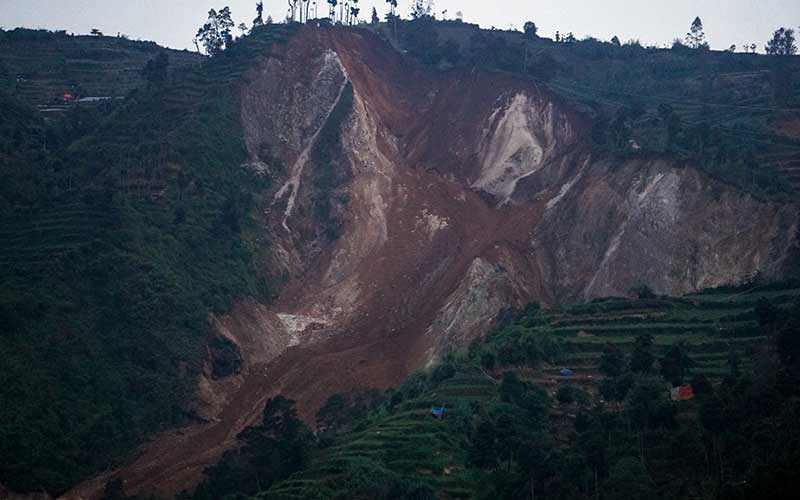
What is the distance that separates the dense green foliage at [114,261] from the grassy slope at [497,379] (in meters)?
9.76

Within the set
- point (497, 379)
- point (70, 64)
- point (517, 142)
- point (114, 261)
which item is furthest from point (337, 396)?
point (70, 64)

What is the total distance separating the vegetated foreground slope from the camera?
5047 cm

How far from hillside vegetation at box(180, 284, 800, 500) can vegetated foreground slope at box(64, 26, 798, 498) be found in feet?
13.0

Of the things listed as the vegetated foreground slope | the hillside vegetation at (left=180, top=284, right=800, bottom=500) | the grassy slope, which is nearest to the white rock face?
the vegetated foreground slope

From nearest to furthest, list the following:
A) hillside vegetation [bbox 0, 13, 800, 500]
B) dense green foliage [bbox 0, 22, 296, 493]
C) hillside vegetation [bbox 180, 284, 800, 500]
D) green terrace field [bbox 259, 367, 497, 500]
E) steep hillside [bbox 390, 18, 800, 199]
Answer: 1. hillside vegetation [bbox 180, 284, 800, 500]
2. hillside vegetation [bbox 0, 13, 800, 500]
3. green terrace field [bbox 259, 367, 497, 500]
4. dense green foliage [bbox 0, 22, 296, 493]
5. steep hillside [bbox 390, 18, 800, 199]

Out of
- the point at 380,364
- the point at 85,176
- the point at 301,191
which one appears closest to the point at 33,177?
the point at 85,176

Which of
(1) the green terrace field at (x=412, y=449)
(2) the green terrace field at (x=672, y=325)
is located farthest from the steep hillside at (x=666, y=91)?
(1) the green terrace field at (x=412, y=449)

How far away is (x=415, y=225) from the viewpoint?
61.1 metres

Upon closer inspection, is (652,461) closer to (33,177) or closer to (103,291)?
(103,291)

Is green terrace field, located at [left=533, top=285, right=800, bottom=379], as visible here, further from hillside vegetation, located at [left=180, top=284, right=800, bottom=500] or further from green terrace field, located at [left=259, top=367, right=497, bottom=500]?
green terrace field, located at [left=259, top=367, right=497, bottom=500]

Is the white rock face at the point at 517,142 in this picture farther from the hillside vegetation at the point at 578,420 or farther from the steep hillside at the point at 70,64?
the steep hillside at the point at 70,64

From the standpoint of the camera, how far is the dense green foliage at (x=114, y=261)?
42.2m

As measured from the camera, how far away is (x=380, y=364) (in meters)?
50.6

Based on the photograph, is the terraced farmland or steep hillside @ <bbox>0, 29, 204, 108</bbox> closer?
the terraced farmland
